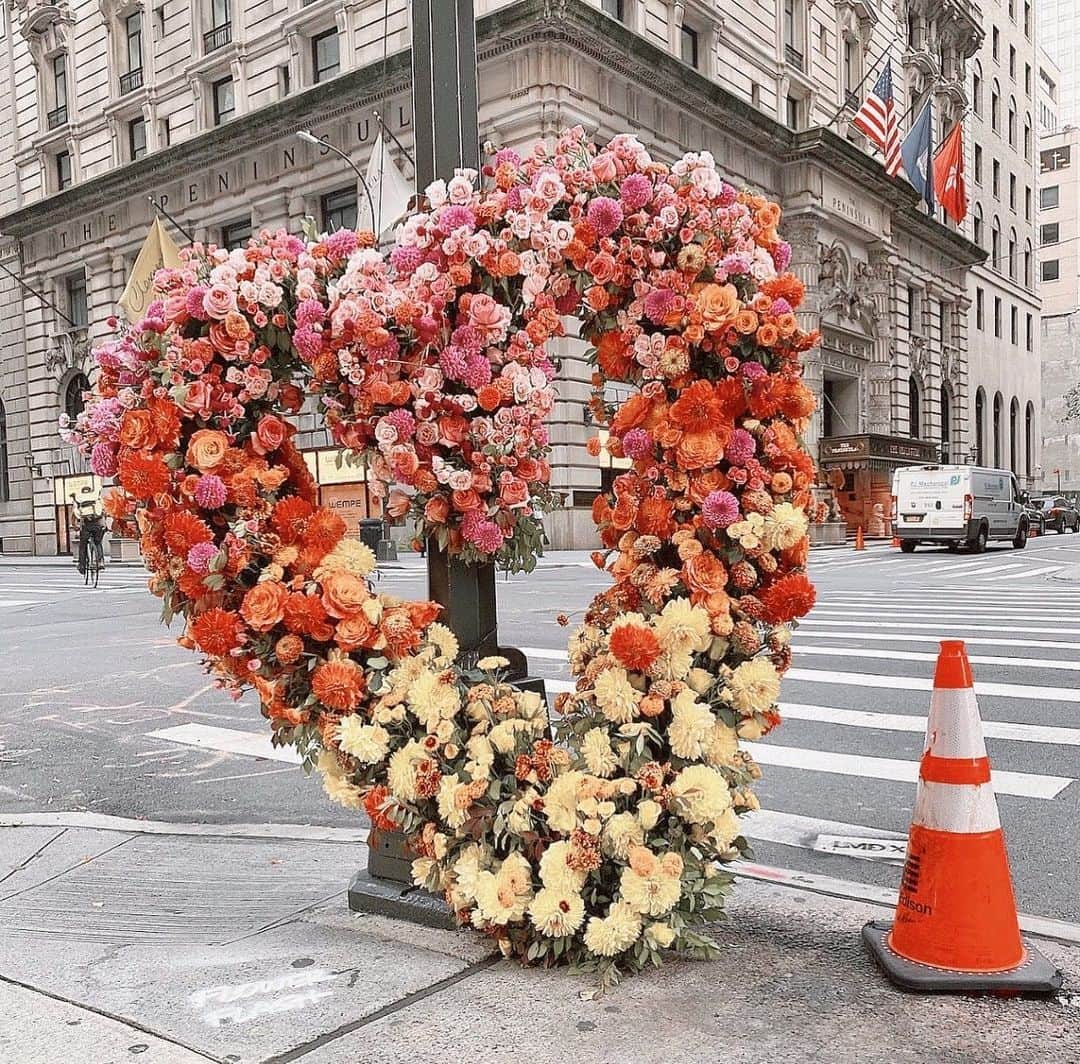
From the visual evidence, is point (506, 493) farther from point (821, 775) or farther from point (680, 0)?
point (680, 0)

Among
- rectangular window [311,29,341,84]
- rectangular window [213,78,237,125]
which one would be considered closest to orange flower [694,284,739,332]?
rectangular window [311,29,341,84]

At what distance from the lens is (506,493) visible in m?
3.71

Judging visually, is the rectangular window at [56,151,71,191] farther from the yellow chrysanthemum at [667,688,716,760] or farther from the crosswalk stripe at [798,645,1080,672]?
the yellow chrysanthemum at [667,688,716,760]

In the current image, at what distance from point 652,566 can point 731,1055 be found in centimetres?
151

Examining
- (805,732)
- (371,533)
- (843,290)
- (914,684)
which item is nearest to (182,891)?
(805,732)

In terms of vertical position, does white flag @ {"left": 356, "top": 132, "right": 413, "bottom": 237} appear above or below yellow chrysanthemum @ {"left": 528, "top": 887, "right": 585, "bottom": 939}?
above

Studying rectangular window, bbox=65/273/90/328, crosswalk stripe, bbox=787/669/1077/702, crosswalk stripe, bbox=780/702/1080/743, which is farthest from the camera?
rectangular window, bbox=65/273/90/328

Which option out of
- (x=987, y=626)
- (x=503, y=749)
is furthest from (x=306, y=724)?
(x=987, y=626)

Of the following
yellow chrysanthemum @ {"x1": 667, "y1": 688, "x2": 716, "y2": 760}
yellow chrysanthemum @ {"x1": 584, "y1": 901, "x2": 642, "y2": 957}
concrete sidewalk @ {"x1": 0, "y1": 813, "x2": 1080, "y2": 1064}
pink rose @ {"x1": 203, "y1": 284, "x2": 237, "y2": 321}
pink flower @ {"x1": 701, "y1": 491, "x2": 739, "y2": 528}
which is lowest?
concrete sidewalk @ {"x1": 0, "y1": 813, "x2": 1080, "y2": 1064}

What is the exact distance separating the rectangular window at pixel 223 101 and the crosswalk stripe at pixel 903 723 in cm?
3625

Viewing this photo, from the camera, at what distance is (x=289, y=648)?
3543mm

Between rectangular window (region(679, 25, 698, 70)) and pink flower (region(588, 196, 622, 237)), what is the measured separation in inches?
1340

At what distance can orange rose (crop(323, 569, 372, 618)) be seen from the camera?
3.53 metres

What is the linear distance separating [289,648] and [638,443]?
134cm
